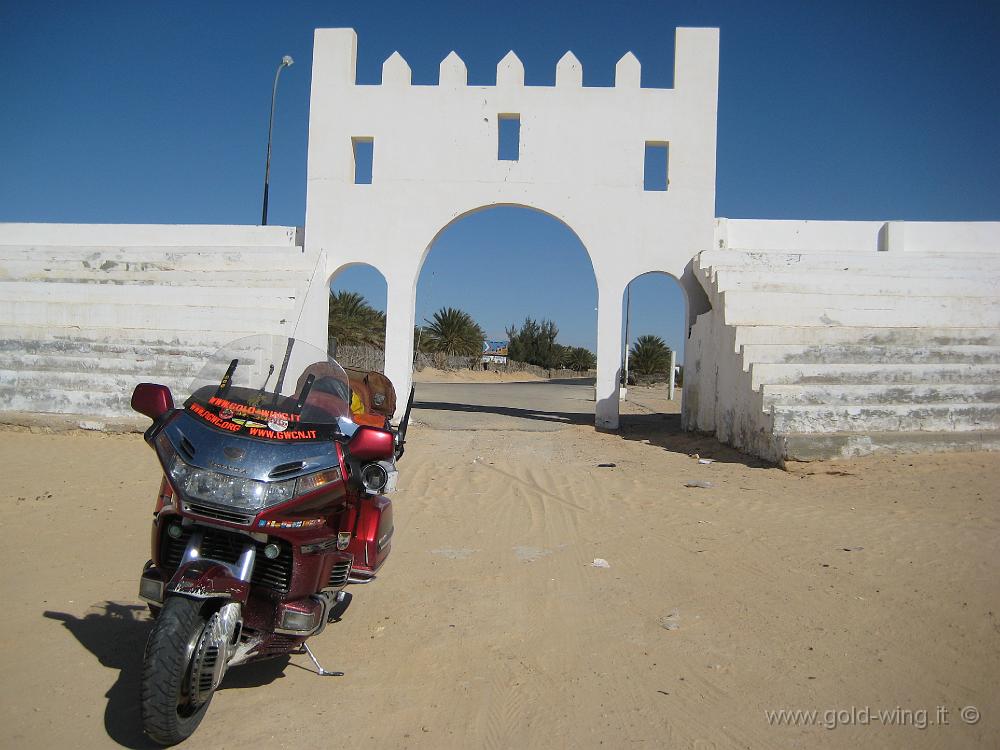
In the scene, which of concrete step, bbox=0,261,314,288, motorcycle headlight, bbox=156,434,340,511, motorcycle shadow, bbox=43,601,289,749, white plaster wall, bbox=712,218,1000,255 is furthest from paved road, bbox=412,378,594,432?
motorcycle headlight, bbox=156,434,340,511

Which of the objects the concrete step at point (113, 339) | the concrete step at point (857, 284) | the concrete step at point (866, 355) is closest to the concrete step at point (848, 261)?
the concrete step at point (857, 284)

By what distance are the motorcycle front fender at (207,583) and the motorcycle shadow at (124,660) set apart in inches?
25.3

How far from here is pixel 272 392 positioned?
3.46 meters

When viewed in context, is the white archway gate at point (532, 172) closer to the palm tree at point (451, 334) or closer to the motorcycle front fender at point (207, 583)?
the motorcycle front fender at point (207, 583)

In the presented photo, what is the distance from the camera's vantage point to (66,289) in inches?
510

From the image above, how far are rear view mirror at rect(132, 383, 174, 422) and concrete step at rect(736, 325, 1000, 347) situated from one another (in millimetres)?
8956

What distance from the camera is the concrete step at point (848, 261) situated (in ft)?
42.8

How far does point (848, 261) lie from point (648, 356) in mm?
31348

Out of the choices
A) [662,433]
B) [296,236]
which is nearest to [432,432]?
[662,433]

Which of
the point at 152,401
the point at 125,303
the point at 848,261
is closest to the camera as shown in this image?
the point at 152,401

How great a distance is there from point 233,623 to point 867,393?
29.5 ft

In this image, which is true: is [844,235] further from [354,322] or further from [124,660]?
[354,322]

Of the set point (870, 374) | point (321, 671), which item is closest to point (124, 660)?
point (321, 671)

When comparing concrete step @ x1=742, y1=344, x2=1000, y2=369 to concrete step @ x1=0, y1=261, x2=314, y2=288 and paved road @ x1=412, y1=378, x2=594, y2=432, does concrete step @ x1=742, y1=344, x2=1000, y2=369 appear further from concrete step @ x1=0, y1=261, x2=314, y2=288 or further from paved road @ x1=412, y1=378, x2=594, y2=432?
concrete step @ x1=0, y1=261, x2=314, y2=288
